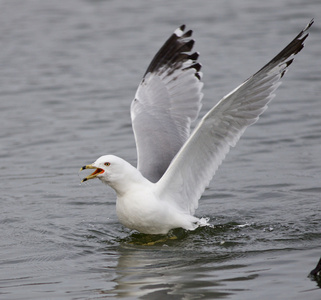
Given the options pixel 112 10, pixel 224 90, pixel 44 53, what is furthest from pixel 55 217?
pixel 112 10

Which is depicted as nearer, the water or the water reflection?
the water reflection

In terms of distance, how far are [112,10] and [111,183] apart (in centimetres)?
1235

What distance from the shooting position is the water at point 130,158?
6359 millimetres

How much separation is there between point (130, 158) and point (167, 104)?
1.48 m

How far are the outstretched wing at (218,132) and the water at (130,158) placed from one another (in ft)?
1.55

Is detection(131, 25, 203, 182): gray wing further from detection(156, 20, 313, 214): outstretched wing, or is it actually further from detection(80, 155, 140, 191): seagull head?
detection(80, 155, 140, 191): seagull head

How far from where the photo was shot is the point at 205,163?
773 centimetres

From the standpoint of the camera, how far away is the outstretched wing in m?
7.18

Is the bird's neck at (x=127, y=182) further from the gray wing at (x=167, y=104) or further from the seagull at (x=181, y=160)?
the gray wing at (x=167, y=104)

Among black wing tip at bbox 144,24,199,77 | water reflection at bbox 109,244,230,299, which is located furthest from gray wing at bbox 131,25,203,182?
water reflection at bbox 109,244,230,299

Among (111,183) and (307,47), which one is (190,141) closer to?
(111,183)

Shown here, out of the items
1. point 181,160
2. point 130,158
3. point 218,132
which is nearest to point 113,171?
point 181,160

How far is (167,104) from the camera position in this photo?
29.9ft

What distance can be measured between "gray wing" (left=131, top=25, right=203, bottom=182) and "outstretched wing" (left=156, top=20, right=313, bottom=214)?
0.55m
